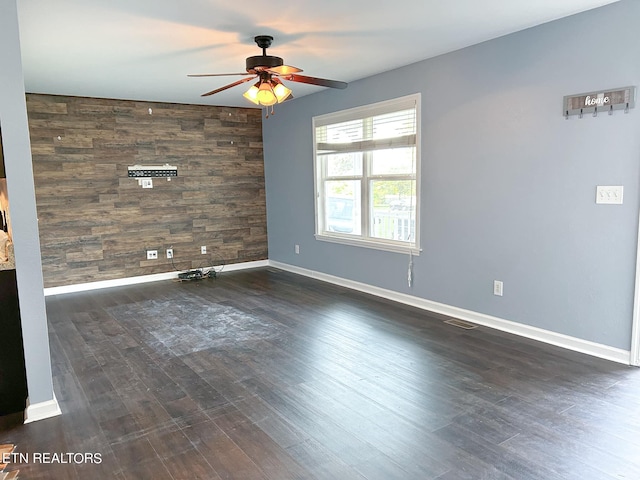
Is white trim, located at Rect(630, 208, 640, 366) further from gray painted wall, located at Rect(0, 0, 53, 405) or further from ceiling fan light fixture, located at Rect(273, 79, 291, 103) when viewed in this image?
gray painted wall, located at Rect(0, 0, 53, 405)

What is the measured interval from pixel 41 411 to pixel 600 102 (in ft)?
13.6

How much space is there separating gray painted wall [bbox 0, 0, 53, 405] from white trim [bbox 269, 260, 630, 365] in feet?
10.9

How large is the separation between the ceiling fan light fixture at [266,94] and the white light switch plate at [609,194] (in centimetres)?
253

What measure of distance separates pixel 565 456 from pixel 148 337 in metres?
3.23

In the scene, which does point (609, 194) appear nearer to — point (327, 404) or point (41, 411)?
point (327, 404)

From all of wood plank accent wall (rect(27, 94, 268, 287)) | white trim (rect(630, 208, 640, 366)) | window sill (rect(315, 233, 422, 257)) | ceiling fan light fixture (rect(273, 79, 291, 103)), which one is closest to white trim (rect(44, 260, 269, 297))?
wood plank accent wall (rect(27, 94, 268, 287))

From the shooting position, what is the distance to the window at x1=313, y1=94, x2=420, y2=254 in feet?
15.2

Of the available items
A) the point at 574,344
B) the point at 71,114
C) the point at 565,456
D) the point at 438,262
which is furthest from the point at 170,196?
the point at 565,456

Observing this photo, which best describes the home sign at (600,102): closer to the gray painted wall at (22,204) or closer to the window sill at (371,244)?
the window sill at (371,244)

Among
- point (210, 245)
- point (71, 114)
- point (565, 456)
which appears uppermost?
point (71, 114)

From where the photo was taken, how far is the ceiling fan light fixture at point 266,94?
3514 millimetres

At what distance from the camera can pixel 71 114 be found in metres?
5.51

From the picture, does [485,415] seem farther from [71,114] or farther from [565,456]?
[71,114]

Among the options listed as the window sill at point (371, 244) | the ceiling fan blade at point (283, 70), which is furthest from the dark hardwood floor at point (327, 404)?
the ceiling fan blade at point (283, 70)
